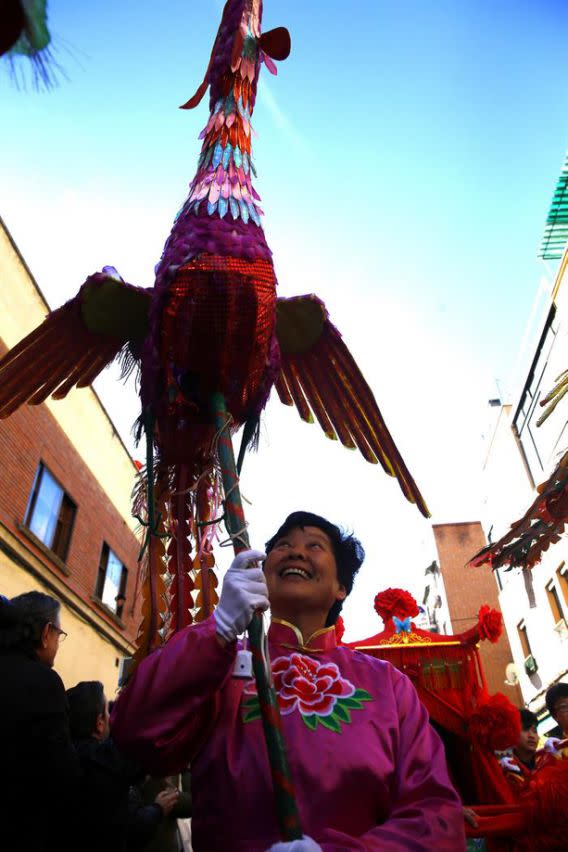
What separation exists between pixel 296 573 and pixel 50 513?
9031 mm

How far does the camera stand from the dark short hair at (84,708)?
2.51m

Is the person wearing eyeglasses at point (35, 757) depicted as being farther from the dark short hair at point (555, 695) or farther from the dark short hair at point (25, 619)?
the dark short hair at point (555, 695)

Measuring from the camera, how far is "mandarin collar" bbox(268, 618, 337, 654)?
6.20ft

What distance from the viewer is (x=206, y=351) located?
6.32 ft

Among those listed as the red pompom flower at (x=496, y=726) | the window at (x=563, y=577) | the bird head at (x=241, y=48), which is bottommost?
the red pompom flower at (x=496, y=726)

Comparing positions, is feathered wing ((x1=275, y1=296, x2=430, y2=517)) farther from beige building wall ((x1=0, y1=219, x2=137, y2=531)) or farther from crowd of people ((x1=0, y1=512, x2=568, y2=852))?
A: beige building wall ((x1=0, y1=219, x2=137, y2=531))

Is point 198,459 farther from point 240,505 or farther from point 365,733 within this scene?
point 365,733

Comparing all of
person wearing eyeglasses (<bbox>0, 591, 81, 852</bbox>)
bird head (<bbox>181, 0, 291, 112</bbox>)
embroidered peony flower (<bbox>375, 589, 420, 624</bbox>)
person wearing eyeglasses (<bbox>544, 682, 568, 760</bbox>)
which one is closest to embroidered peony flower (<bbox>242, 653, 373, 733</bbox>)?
person wearing eyeglasses (<bbox>0, 591, 81, 852</bbox>)

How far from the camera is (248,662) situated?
1.52 meters

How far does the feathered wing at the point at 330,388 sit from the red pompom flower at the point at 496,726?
2962mm

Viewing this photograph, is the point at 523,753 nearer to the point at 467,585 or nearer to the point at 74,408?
the point at 74,408

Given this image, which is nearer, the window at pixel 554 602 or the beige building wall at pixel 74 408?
the beige building wall at pixel 74 408

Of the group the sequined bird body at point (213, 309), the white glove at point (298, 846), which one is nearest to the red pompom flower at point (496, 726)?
the sequined bird body at point (213, 309)

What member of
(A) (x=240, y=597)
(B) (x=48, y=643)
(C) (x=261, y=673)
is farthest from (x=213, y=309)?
(B) (x=48, y=643)
